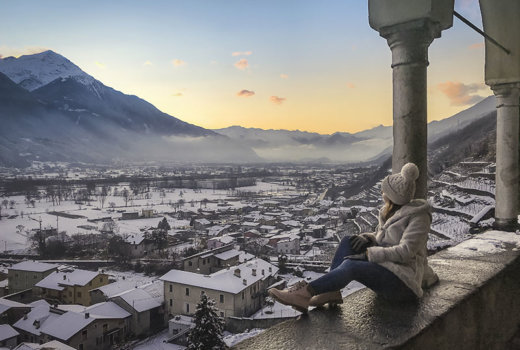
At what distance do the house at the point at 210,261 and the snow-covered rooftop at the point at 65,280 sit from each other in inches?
205

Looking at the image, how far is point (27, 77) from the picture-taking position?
142125mm

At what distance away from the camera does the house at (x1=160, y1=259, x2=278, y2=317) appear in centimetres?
1560

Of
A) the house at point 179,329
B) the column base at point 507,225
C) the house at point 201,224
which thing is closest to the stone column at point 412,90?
the column base at point 507,225

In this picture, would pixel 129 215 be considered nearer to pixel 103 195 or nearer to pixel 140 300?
pixel 103 195

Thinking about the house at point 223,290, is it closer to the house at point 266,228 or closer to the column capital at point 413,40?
the house at point 266,228

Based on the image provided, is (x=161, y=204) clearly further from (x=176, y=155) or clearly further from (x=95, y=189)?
(x=176, y=155)

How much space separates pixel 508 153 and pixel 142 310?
14.9 meters

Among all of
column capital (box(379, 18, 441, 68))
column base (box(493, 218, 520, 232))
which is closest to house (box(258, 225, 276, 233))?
column base (box(493, 218, 520, 232))

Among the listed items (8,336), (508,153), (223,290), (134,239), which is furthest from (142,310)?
(508,153)

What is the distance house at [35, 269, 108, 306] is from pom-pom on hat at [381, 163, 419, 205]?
63.6 feet

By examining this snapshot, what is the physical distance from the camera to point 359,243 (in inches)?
73.5

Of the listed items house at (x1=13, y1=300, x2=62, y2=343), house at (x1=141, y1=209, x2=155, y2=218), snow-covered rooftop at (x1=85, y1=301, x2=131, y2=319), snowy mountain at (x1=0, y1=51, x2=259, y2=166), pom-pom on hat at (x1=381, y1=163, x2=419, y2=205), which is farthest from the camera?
snowy mountain at (x1=0, y1=51, x2=259, y2=166)

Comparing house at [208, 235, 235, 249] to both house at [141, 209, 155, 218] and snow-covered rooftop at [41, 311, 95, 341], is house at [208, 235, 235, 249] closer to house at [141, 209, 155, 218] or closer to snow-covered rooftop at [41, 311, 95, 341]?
snow-covered rooftop at [41, 311, 95, 341]

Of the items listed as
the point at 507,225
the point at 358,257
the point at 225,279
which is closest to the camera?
the point at 358,257
